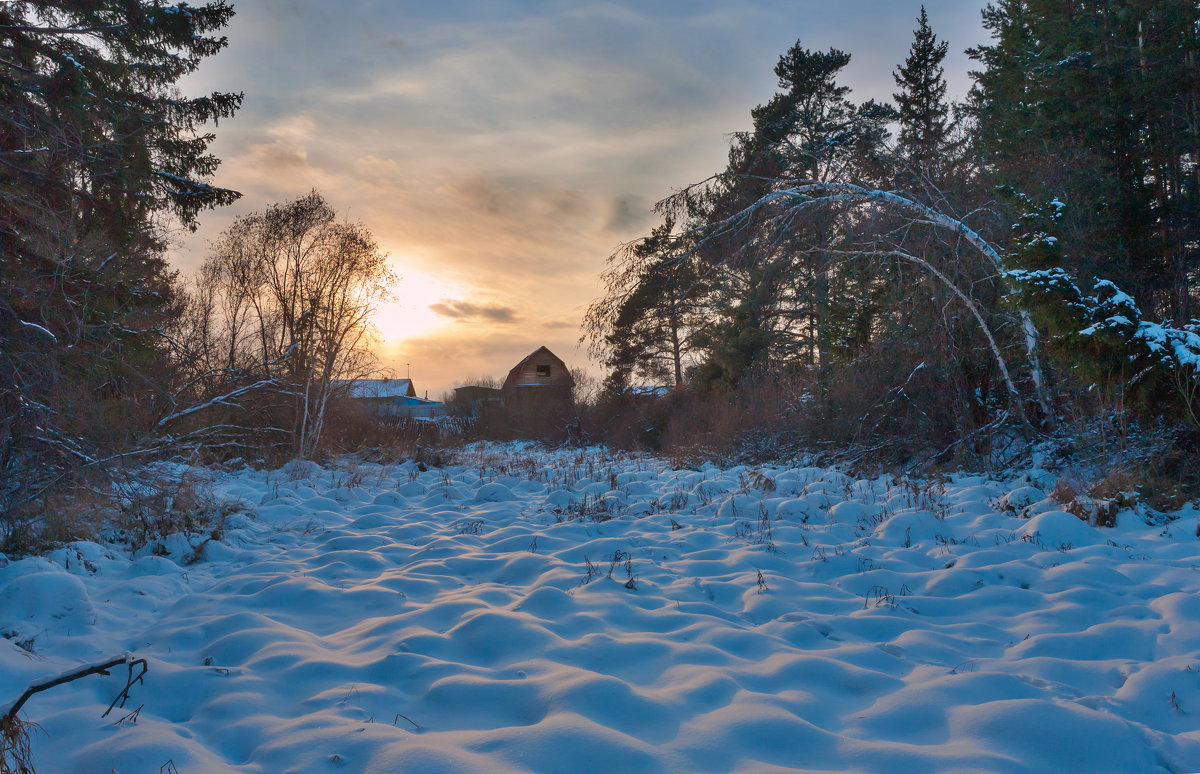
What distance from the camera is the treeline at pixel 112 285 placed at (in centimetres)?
454

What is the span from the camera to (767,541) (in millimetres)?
5293

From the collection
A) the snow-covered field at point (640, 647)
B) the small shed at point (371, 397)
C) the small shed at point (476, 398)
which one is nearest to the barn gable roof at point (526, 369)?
the small shed at point (476, 398)

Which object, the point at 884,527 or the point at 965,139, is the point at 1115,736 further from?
the point at 965,139

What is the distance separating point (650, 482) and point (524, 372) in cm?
2734

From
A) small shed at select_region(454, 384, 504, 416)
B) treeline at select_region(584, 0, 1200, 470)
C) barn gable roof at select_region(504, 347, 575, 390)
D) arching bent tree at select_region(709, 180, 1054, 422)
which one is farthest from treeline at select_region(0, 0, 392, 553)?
barn gable roof at select_region(504, 347, 575, 390)

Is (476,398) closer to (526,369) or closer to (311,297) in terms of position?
(526,369)

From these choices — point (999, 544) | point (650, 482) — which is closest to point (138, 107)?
point (650, 482)

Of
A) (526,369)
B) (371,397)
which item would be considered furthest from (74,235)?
(526,369)

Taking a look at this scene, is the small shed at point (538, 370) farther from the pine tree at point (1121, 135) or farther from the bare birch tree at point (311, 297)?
the pine tree at point (1121, 135)

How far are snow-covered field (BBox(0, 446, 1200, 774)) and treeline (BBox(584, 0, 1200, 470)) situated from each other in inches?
80.8

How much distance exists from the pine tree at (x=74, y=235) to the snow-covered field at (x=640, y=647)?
1.06 metres

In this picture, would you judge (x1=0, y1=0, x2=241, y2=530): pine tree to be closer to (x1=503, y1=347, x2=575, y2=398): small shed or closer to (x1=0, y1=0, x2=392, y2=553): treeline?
(x1=0, y1=0, x2=392, y2=553): treeline

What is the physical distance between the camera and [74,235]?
5258mm

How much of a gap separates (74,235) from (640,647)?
18.9 ft
